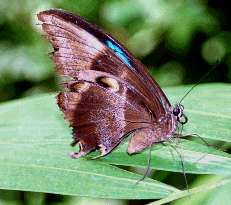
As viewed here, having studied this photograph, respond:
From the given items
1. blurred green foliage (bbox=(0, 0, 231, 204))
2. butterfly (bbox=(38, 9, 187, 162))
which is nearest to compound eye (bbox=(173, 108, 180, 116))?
butterfly (bbox=(38, 9, 187, 162))

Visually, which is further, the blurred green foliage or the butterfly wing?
the blurred green foliage

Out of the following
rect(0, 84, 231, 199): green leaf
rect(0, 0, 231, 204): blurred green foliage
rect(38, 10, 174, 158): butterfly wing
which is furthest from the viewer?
rect(0, 0, 231, 204): blurred green foliage

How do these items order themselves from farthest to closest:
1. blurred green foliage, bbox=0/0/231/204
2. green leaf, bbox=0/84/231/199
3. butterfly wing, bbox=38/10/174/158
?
blurred green foliage, bbox=0/0/231/204 < butterfly wing, bbox=38/10/174/158 < green leaf, bbox=0/84/231/199

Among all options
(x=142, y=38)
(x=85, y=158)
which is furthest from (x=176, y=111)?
(x=142, y=38)

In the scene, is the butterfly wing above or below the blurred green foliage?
below

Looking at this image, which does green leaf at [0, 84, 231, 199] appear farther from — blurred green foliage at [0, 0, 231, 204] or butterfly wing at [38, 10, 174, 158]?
blurred green foliage at [0, 0, 231, 204]

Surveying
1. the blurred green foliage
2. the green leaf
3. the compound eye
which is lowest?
the green leaf

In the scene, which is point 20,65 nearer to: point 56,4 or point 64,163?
point 56,4

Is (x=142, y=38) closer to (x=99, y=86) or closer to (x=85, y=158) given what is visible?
(x=99, y=86)

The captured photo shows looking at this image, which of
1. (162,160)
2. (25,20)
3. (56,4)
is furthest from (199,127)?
(25,20)
